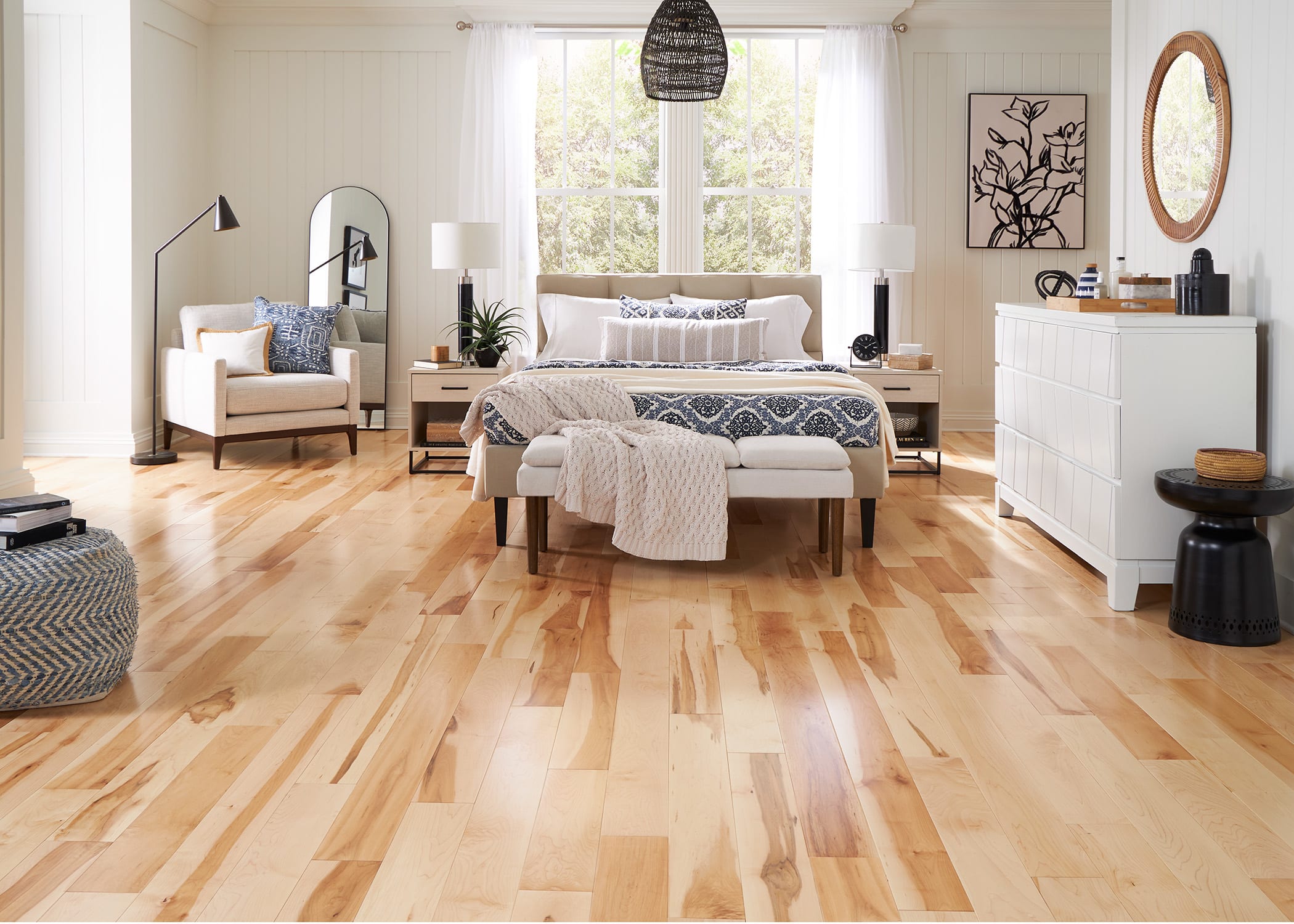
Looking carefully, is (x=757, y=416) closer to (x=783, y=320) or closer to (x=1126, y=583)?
(x=1126, y=583)

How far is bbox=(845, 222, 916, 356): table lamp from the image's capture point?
6.32 meters

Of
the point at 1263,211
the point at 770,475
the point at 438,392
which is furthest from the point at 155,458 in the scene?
the point at 1263,211

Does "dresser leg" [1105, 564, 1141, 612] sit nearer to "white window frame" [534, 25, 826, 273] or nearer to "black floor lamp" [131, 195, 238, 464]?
"white window frame" [534, 25, 826, 273]

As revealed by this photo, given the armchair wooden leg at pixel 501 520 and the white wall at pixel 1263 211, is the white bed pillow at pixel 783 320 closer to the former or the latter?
the armchair wooden leg at pixel 501 520

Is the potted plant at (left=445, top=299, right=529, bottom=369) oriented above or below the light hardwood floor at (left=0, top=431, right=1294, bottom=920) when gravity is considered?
above

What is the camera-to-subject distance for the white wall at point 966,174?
7160 millimetres

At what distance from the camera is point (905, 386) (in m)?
5.95

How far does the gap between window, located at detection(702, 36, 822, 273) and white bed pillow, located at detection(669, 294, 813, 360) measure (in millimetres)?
1133

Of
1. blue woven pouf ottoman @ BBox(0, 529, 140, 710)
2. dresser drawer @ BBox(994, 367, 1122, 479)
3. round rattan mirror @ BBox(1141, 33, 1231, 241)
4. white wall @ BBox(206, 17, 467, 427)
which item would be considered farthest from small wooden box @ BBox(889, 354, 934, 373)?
blue woven pouf ottoman @ BBox(0, 529, 140, 710)

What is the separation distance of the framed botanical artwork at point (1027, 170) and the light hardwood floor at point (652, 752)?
3.76 meters

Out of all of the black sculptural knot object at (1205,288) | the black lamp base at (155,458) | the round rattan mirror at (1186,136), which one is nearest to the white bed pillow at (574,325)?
the black lamp base at (155,458)

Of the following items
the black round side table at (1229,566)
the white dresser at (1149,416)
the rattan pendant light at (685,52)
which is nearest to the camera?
the black round side table at (1229,566)

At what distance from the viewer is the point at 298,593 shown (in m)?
3.65

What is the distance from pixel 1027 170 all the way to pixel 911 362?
207cm
